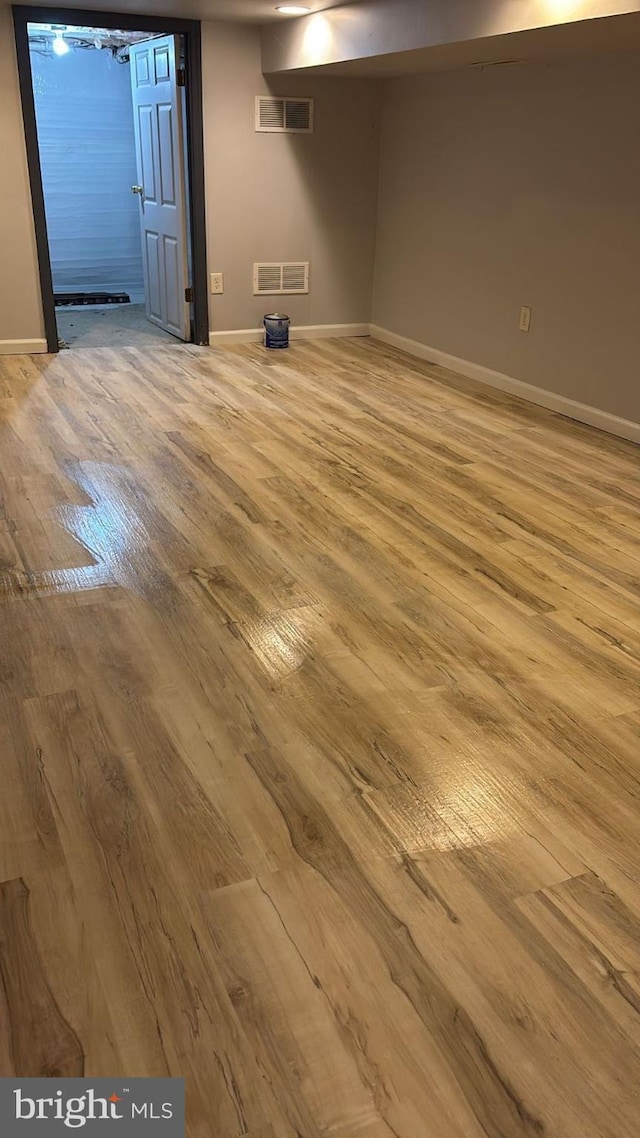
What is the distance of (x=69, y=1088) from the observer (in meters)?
1.31

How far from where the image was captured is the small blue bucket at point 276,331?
20.1 ft

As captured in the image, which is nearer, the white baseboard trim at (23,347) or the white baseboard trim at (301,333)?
the white baseboard trim at (23,347)

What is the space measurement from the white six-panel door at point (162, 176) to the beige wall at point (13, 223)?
97cm

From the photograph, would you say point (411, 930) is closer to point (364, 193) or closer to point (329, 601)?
point (329, 601)

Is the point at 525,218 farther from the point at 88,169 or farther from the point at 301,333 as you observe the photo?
the point at 88,169

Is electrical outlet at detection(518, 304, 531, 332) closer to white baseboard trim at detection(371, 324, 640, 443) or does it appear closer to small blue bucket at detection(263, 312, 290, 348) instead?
white baseboard trim at detection(371, 324, 640, 443)

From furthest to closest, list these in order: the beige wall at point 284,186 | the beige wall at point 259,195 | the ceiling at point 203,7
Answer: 1. the beige wall at point 284,186
2. the beige wall at point 259,195
3. the ceiling at point 203,7

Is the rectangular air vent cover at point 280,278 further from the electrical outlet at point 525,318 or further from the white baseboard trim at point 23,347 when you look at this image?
the electrical outlet at point 525,318

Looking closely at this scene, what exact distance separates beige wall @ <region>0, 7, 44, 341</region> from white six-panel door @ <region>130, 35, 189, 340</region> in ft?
3.19

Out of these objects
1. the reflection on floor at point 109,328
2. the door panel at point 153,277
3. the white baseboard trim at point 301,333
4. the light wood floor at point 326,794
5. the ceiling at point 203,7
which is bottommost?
the light wood floor at point 326,794

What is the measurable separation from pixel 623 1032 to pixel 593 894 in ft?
0.95

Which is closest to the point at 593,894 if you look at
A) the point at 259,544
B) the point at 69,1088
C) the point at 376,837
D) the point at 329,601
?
the point at 376,837

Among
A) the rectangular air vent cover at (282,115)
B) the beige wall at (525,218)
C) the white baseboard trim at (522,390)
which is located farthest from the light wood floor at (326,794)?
the rectangular air vent cover at (282,115)

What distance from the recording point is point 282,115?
5.82 metres
